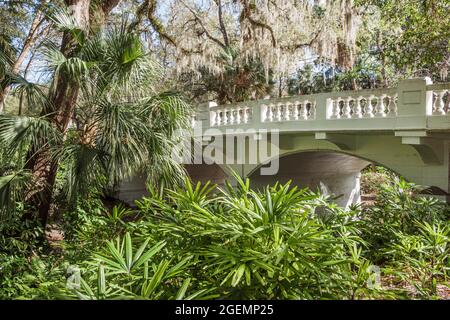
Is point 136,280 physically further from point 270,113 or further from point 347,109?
point 270,113

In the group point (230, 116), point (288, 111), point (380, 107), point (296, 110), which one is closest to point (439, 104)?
point (380, 107)

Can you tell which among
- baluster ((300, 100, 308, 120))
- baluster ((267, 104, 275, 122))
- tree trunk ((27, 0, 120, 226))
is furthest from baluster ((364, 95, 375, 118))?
tree trunk ((27, 0, 120, 226))

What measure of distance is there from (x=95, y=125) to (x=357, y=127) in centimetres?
549

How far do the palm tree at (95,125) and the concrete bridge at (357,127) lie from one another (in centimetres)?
132

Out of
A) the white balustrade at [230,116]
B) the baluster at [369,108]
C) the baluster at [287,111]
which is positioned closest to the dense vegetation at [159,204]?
the baluster at [369,108]

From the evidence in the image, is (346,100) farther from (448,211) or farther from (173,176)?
(173,176)

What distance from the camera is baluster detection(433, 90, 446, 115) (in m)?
7.02

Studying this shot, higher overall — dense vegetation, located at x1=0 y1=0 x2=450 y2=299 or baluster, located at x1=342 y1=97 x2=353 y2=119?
baluster, located at x1=342 y1=97 x2=353 y2=119

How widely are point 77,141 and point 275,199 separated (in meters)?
3.79

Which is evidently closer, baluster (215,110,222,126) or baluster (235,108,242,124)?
baluster (235,108,242,124)

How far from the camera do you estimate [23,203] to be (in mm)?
5945

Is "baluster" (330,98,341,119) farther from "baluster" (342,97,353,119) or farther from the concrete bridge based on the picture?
"baluster" (342,97,353,119)

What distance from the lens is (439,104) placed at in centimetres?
707
